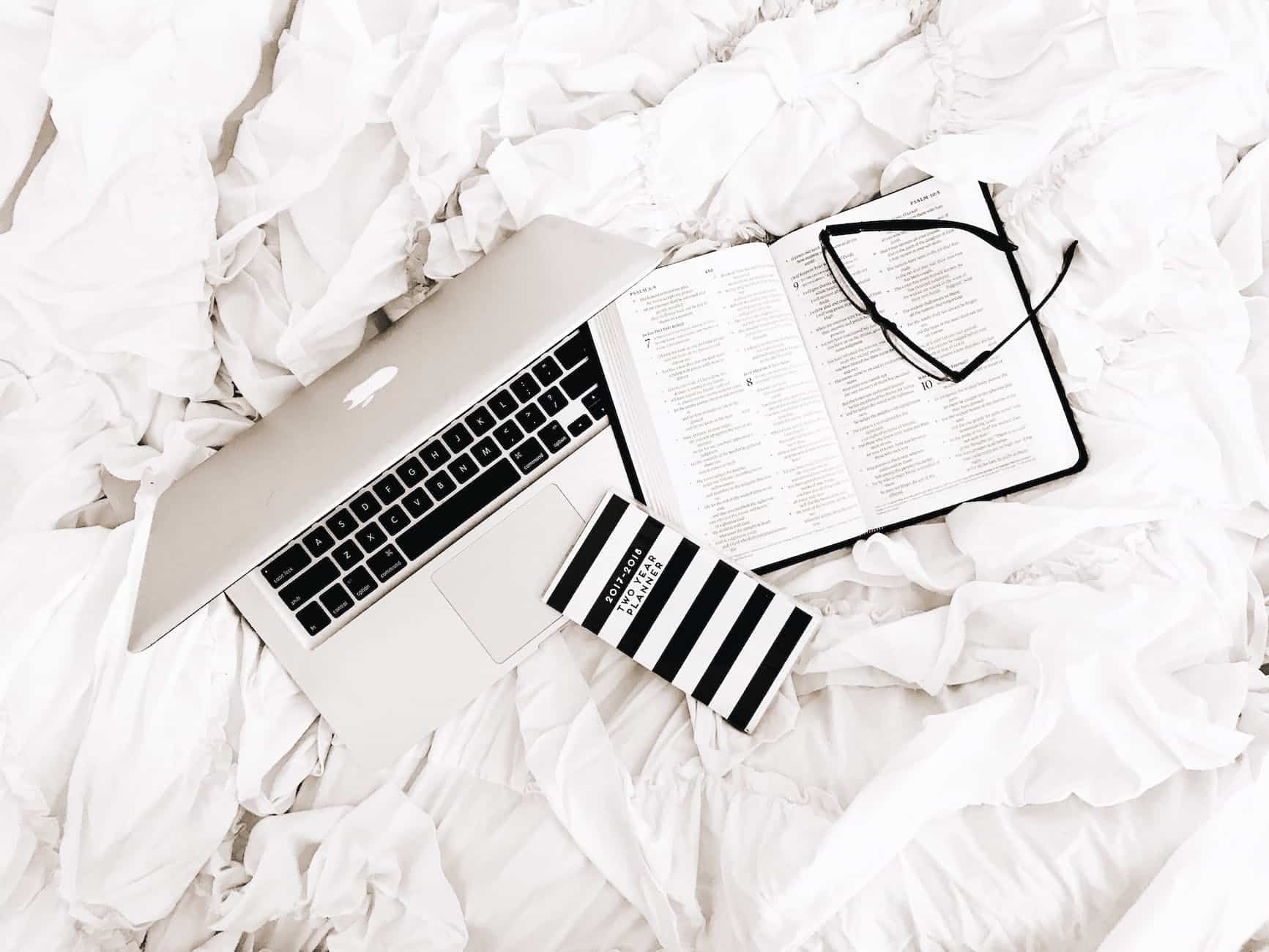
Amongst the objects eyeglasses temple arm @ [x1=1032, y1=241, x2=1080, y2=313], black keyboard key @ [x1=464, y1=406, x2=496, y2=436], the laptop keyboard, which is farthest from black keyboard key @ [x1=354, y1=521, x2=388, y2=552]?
eyeglasses temple arm @ [x1=1032, y1=241, x2=1080, y2=313]

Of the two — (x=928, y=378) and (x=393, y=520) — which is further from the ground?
(x=393, y=520)

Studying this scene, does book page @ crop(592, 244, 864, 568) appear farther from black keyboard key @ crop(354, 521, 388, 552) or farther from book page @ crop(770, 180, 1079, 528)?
black keyboard key @ crop(354, 521, 388, 552)

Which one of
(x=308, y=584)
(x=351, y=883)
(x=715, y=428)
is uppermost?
(x=308, y=584)

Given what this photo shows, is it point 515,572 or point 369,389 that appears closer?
point 369,389

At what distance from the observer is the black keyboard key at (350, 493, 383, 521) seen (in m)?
0.64

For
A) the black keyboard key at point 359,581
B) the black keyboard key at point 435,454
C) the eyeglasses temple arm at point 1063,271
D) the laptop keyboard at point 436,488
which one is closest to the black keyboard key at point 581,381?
the laptop keyboard at point 436,488

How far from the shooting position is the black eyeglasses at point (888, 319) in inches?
26.7

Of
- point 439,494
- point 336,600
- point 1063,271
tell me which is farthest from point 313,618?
point 1063,271

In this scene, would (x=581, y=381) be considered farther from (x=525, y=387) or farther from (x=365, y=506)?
(x=365, y=506)

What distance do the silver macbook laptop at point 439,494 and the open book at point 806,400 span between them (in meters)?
0.05

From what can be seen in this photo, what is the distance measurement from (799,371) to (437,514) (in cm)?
33

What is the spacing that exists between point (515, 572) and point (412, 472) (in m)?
0.12

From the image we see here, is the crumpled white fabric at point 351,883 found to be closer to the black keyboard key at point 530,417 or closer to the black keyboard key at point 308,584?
the black keyboard key at point 308,584

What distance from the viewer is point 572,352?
0.68 meters
